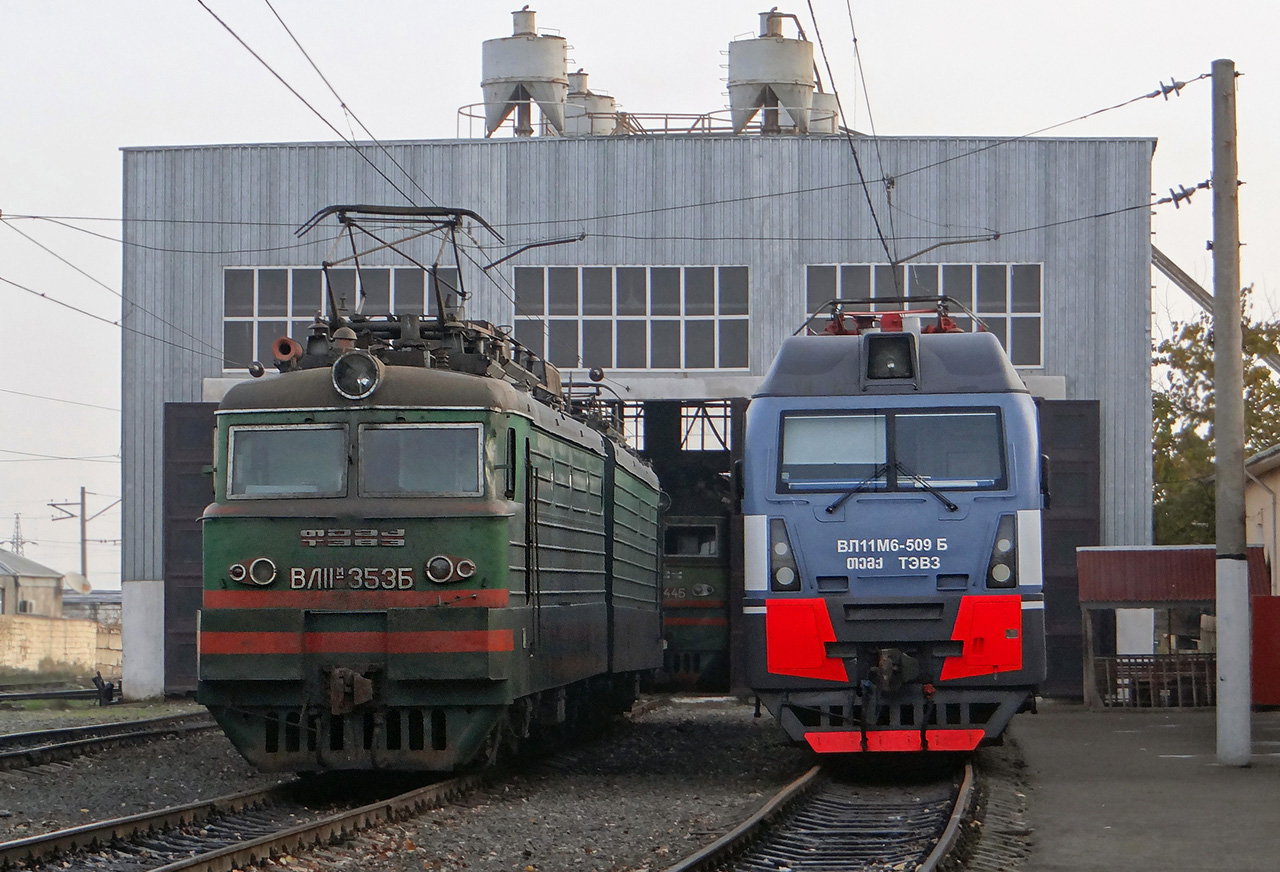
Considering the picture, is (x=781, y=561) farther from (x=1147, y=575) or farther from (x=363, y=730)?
(x=1147, y=575)

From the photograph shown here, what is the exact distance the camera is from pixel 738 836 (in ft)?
31.4

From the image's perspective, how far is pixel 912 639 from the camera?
12.4m

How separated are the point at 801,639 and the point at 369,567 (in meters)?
3.22

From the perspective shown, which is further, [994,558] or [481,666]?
[994,558]

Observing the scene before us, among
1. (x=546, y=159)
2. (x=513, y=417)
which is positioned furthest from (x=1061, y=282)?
(x=513, y=417)

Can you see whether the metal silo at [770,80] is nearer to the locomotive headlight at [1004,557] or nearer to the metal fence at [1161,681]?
the metal fence at [1161,681]

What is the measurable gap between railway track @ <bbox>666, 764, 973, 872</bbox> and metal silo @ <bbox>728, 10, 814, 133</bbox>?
25.9 metres

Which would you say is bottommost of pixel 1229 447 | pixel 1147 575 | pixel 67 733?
pixel 67 733

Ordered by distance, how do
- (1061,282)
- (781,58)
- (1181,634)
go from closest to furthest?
(1061,282), (781,58), (1181,634)

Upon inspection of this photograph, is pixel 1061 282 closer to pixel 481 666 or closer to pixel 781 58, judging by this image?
pixel 781 58

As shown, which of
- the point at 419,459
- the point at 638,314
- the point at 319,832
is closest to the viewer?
the point at 319,832

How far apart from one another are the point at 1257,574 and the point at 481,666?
18913 millimetres

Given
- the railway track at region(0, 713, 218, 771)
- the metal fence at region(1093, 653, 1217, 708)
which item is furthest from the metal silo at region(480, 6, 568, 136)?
the railway track at region(0, 713, 218, 771)

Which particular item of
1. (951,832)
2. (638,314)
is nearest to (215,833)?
(951,832)
